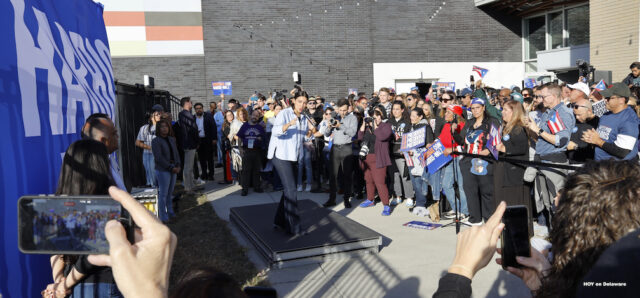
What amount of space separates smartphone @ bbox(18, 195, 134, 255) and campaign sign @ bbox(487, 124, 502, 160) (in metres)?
6.06

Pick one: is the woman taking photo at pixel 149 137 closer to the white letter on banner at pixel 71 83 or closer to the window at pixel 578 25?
the white letter on banner at pixel 71 83

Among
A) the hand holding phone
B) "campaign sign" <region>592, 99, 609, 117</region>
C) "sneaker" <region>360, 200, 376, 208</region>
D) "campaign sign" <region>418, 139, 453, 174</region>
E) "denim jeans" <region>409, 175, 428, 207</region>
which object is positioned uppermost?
"campaign sign" <region>592, 99, 609, 117</region>

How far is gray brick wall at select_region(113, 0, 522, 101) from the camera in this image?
872 inches

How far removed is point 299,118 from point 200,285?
20.1 feet

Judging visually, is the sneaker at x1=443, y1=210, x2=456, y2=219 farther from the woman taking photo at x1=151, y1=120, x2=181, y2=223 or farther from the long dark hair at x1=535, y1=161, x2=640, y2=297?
the long dark hair at x1=535, y1=161, x2=640, y2=297

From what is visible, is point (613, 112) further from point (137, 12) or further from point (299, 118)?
point (137, 12)

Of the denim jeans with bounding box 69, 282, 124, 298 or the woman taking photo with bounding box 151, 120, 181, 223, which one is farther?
the woman taking photo with bounding box 151, 120, 181, 223

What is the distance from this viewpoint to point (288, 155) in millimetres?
6938

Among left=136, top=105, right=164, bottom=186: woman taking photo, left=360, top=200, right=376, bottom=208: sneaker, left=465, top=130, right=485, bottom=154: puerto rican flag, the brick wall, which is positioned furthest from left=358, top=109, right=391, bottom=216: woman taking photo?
the brick wall

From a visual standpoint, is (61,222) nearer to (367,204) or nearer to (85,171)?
(85,171)

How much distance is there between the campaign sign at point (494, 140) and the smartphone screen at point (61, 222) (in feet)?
19.9

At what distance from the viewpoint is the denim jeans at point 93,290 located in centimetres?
276

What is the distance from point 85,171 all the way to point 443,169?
6323 millimetres

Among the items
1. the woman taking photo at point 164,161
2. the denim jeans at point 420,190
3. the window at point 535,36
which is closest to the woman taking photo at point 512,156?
the denim jeans at point 420,190
